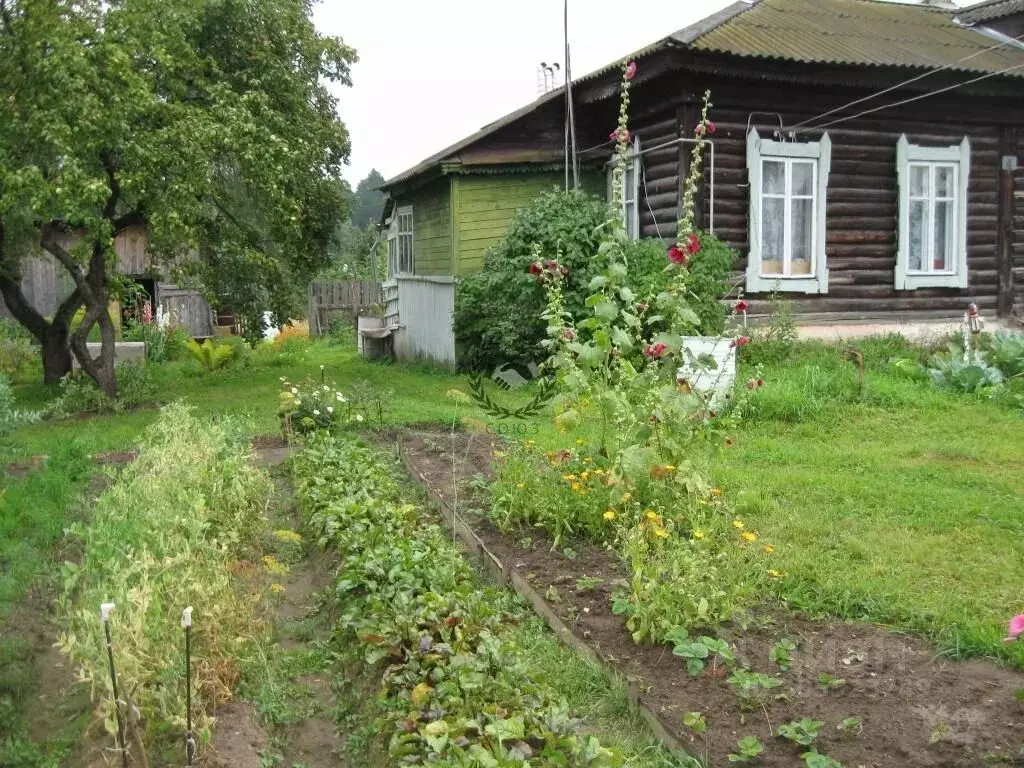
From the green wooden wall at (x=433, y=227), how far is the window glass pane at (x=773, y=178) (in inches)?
181

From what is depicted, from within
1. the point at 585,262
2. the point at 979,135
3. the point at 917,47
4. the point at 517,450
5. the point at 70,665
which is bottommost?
the point at 70,665

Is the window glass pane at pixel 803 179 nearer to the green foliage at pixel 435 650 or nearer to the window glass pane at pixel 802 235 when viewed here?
the window glass pane at pixel 802 235

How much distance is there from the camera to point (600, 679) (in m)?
4.16

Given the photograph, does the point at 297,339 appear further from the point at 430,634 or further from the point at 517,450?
the point at 430,634

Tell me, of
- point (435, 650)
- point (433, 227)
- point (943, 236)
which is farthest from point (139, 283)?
point (435, 650)

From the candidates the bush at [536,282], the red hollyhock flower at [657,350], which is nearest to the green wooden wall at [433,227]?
the bush at [536,282]

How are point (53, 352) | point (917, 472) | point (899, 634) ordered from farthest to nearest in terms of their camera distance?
point (53, 352), point (917, 472), point (899, 634)

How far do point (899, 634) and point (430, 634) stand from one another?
6.65 feet

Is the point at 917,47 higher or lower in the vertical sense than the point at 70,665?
higher

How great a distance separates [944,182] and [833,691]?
1260 cm

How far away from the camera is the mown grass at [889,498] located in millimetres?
4781

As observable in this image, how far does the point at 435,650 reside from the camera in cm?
400

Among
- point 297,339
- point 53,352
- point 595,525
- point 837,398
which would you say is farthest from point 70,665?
point 297,339

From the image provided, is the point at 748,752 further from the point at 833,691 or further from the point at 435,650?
the point at 435,650
